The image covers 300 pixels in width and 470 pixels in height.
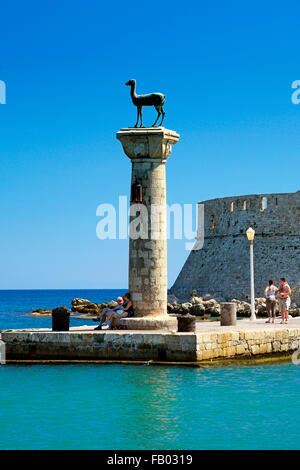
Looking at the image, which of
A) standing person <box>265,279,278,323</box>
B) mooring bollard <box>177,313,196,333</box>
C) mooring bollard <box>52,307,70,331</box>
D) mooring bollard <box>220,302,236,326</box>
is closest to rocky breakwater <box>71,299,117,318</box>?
standing person <box>265,279,278,323</box>

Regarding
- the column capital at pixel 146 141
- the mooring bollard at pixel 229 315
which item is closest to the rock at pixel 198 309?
the mooring bollard at pixel 229 315

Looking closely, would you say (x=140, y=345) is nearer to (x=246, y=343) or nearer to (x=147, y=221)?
(x=246, y=343)

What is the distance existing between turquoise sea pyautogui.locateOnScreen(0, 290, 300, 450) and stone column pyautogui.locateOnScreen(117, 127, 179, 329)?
251 cm

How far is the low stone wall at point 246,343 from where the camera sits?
1712 centimetres

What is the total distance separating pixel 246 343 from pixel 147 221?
12.9 ft

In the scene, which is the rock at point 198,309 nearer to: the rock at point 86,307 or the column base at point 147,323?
the rock at point 86,307

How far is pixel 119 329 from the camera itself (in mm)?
19000

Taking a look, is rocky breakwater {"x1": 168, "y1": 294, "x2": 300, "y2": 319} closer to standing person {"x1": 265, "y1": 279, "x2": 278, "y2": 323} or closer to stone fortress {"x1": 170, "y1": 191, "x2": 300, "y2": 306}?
stone fortress {"x1": 170, "y1": 191, "x2": 300, "y2": 306}

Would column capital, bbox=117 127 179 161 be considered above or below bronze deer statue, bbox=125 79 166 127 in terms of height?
below

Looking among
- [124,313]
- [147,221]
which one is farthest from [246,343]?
[147,221]

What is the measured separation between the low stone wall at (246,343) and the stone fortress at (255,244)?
29.9 metres

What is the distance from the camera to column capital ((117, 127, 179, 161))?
1905 cm

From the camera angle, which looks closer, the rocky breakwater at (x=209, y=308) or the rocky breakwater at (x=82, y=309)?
the rocky breakwater at (x=209, y=308)

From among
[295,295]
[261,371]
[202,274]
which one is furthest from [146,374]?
[202,274]
